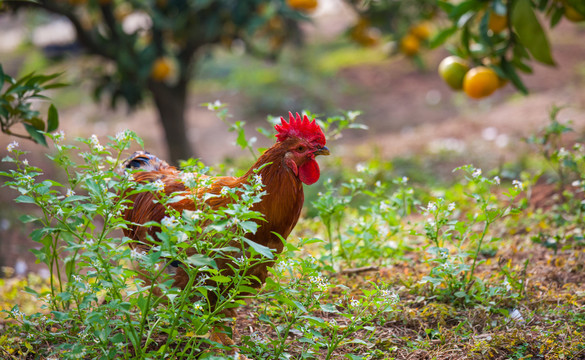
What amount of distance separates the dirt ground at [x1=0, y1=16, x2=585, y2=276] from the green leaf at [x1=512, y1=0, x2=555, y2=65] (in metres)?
2.68

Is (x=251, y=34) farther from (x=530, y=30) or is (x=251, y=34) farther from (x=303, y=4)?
(x=530, y=30)

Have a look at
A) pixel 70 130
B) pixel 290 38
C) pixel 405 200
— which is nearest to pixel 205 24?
pixel 290 38

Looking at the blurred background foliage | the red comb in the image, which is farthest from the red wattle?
the blurred background foliage

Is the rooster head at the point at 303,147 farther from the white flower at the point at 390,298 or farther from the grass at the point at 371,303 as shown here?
the white flower at the point at 390,298

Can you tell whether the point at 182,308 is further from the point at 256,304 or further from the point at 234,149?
the point at 234,149

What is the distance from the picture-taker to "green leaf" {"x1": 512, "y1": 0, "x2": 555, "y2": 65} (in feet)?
10.4

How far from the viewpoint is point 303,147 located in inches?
93.4

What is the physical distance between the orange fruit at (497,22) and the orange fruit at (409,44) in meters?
2.06

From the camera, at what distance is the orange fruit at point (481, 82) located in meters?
3.52

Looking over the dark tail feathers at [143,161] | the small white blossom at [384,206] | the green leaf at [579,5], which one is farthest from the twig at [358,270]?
the green leaf at [579,5]

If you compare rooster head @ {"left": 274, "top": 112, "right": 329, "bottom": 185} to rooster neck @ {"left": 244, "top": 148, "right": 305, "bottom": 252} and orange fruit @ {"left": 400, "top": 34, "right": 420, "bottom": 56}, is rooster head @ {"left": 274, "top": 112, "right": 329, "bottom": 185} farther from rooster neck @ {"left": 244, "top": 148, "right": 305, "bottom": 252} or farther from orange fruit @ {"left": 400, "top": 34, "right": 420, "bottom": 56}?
orange fruit @ {"left": 400, "top": 34, "right": 420, "bottom": 56}

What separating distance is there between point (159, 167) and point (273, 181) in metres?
0.82

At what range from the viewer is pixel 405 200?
2.99 m

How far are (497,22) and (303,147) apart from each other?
5.89 ft
